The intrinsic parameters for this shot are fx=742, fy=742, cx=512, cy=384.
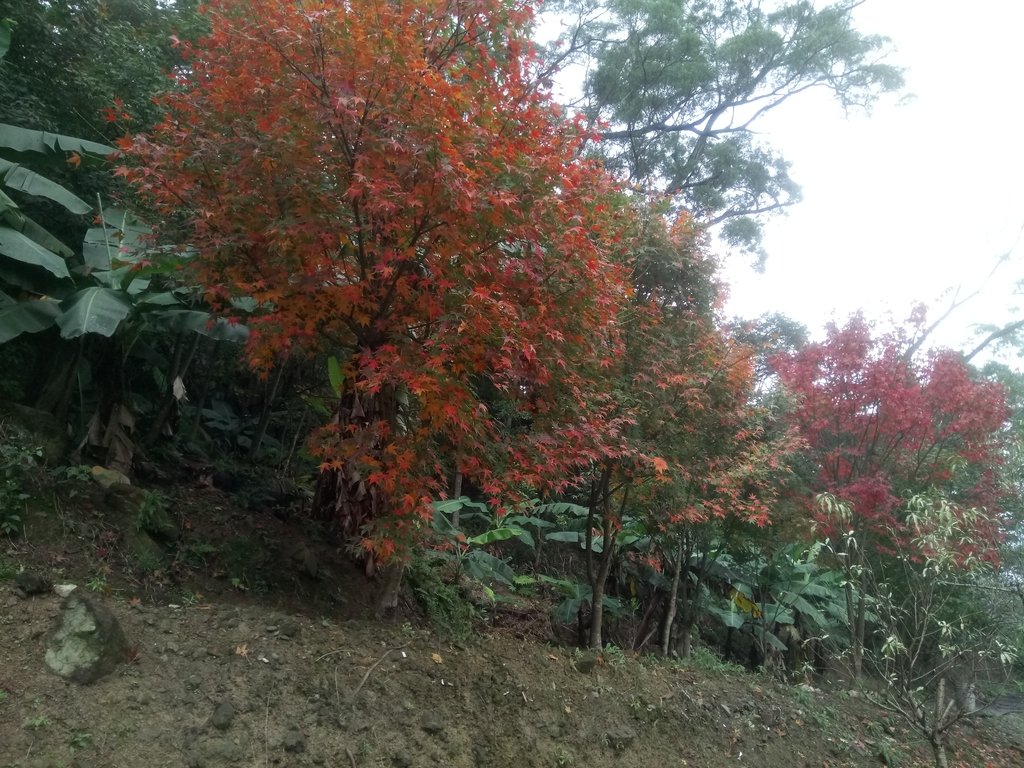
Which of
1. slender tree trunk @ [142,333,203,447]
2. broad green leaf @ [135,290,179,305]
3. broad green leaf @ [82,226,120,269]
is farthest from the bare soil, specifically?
broad green leaf @ [82,226,120,269]

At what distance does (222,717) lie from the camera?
4270mm

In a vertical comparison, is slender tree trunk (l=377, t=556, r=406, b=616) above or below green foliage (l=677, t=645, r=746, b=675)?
above

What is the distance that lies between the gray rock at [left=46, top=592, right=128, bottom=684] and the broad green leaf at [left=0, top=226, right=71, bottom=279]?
9.25 ft

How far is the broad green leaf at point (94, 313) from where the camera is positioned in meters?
5.48

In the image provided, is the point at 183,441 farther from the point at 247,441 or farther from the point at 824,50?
the point at 824,50

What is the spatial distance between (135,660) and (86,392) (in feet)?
11.5

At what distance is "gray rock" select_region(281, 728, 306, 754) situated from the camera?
434 cm

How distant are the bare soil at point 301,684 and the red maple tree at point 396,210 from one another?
1.07 metres

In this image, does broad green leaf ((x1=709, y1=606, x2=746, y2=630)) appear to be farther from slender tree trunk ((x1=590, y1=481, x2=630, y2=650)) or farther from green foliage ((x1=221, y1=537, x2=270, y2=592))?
green foliage ((x1=221, y1=537, x2=270, y2=592))

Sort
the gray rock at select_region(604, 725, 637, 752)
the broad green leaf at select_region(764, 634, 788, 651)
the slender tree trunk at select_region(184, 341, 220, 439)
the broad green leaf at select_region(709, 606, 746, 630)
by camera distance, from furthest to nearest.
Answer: the broad green leaf at select_region(764, 634, 788, 651)
the broad green leaf at select_region(709, 606, 746, 630)
the slender tree trunk at select_region(184, 341, 220, 439)
the gray rock at select_region(604, 725, 637, 752)

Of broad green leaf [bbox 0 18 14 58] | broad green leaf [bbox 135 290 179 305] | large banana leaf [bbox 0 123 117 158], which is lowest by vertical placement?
broad green leaf [bbox 135 290 179 305]

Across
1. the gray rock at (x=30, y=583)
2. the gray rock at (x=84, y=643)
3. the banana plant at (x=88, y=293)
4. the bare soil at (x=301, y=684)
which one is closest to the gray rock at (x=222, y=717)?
the bare soil at (x=301, y=684)

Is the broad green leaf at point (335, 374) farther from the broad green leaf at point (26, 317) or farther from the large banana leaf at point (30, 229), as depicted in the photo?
the large banana leaf at point (30, 229)

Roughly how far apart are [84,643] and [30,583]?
646 mm
